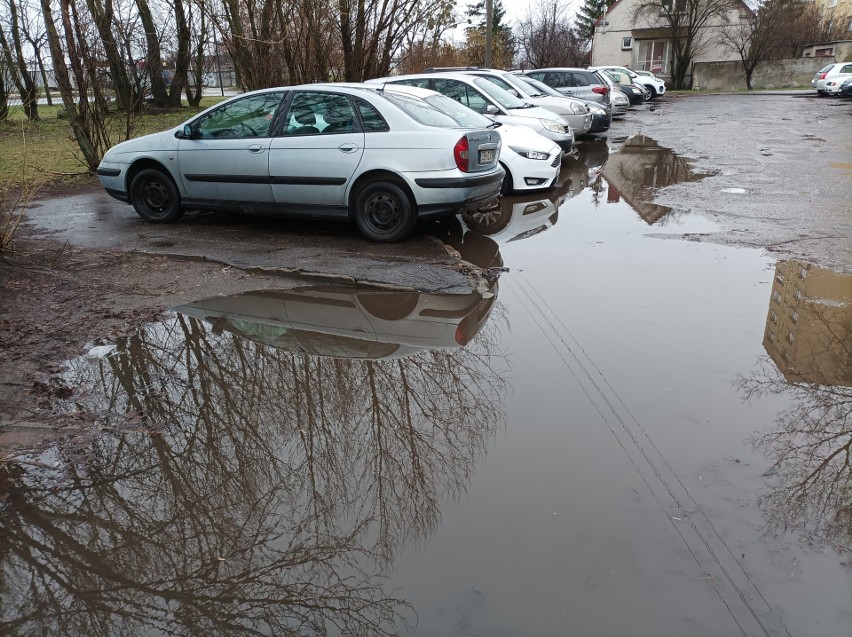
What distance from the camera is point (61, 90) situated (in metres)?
11.5

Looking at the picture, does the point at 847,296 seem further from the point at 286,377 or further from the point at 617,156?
the point at 617,156

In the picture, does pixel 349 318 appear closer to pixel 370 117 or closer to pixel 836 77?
pixel 370 117

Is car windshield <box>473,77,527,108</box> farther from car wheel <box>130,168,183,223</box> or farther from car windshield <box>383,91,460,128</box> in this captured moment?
car wheel <box>130,168,183,223</box>

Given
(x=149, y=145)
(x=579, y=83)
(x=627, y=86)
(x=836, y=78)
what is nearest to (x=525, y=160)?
(x=149, y=145)

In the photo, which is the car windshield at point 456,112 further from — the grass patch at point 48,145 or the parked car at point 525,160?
the grass patch at point 48,145

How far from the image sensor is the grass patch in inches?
502

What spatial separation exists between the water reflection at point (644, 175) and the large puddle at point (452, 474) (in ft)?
13.1

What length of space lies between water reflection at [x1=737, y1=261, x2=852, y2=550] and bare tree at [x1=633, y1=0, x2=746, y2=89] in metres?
45.6

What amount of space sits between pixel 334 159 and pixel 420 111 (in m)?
1.14

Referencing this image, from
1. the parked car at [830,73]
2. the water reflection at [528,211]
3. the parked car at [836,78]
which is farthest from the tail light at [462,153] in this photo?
the parked car at [830,73]

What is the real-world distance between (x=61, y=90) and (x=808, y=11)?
54.3 meters

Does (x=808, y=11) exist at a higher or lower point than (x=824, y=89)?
higher

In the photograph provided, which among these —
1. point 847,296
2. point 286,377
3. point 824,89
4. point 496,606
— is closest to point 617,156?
point 847,296

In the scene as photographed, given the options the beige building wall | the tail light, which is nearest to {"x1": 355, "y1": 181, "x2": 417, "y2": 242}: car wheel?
the tail light
